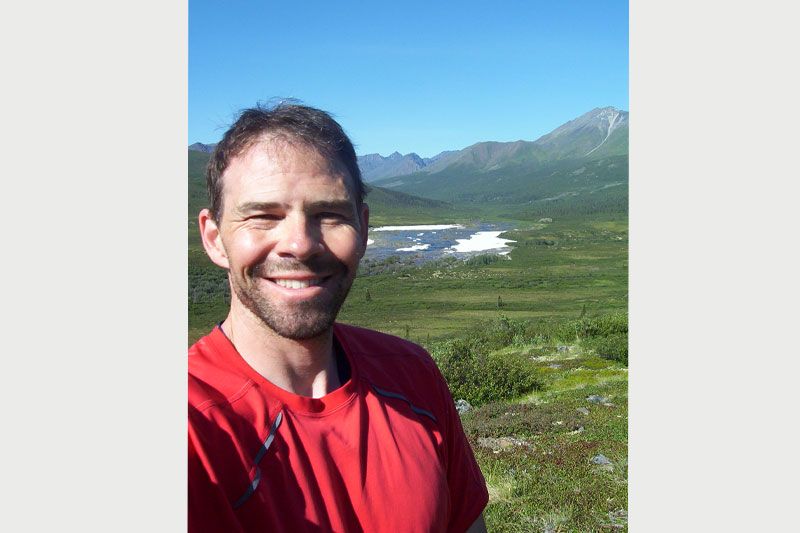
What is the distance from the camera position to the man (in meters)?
0.83

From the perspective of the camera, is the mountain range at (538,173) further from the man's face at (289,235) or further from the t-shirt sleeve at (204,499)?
the t-shirt sleeve at (204,499)

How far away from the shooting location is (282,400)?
0.94m

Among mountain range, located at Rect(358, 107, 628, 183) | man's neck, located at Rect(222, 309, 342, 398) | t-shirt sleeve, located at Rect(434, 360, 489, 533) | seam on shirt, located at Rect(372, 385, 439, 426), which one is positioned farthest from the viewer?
mountain range, located at Rect(358, 107, 628, 183)

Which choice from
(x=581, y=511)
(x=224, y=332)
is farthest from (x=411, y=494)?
(x=581, y=511)

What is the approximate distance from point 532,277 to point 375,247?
12780 millimetres

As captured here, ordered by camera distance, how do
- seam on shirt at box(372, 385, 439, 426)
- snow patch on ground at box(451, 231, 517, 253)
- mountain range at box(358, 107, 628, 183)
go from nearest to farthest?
seam on shirt at box(372, 385, 439, 426) < snow patch on ground at box(451, 231, 517, 253) < mountain range at box(358, 107, 628, 183)

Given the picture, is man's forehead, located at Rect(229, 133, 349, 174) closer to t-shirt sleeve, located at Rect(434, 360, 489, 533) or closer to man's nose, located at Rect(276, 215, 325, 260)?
man's nose, located at Rect(276, 215, 325, 260)

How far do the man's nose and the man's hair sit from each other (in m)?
0.13

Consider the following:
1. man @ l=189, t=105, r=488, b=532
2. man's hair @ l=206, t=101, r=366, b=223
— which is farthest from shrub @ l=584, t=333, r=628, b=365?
man's hair @ l=206, t=101, r=366, b=223

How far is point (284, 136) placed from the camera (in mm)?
955

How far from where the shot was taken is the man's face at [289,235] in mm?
891

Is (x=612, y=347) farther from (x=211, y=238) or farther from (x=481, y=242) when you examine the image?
(x=481, y=242)

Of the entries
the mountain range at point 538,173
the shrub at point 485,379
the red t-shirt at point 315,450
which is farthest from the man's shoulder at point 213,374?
the mountain range at point 538,173
